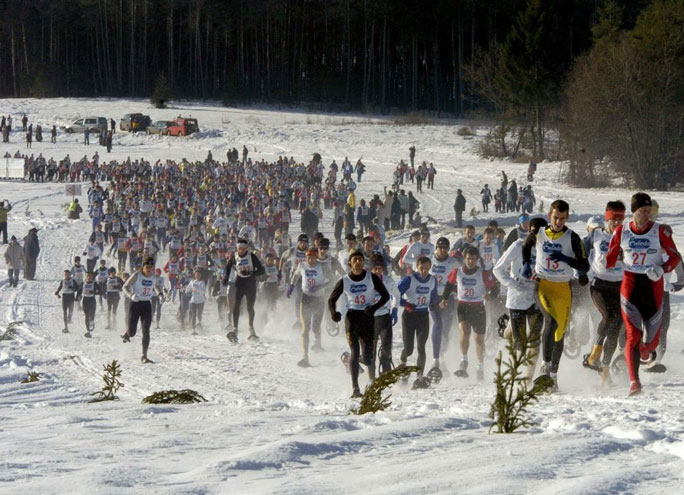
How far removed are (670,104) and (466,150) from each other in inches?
562

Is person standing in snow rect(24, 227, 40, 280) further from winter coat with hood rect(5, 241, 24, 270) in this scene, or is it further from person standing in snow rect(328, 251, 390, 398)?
person standing in snow rect(328, 251, 390, 398)

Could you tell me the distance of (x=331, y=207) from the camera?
125 ft

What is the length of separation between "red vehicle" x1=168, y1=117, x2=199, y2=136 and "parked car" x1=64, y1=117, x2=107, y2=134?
4230mm

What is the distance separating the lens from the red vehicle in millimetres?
61094

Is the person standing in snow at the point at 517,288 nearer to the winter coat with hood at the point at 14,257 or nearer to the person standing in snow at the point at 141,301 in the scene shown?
the person standing in snow at the point at 141,301

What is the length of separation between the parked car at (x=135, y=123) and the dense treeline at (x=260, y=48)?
16.9m

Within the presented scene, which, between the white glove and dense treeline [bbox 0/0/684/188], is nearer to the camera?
the white glove

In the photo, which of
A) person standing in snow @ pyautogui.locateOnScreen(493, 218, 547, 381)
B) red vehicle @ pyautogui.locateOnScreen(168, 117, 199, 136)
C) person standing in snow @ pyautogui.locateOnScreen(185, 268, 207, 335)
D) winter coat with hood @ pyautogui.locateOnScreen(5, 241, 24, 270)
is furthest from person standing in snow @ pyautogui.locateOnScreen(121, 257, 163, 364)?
red vehicle @ pyautogui.locateOnScreen(168, 117, 199, 136)

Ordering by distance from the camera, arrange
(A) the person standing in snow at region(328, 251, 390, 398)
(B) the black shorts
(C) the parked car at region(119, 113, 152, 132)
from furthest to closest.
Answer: (C) the parked car at region(119, 113, 152, 132) → (B) the black shorts → (A) the person standing in snow at region(328, 251, 390, 398)

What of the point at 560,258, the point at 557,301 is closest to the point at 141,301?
the point at 557,301

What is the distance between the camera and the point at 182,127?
201 feet

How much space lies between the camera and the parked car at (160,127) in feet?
204

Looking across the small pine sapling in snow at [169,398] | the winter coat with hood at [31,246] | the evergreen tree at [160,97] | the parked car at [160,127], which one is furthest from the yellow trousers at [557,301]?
the evergreen tree at [160,97]

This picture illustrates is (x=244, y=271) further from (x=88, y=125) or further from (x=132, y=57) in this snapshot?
(x=132, y=57)
